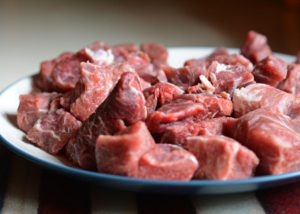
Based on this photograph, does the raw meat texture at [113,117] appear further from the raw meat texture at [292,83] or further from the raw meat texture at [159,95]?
the raw meat texture at [292,83]

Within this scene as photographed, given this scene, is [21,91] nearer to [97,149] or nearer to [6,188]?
[6,188]

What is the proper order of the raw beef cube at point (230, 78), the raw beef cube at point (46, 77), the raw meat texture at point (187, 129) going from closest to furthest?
1. the raw meat texture at point (187, 129)
2. the raw beef cube at point (230, 78)
3. the raw beef cube at point (46, 77)

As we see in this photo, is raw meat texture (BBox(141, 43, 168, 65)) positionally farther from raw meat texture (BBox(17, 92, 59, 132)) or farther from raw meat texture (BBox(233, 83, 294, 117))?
raw meat texture (BBox(233, 83, 294, 117))

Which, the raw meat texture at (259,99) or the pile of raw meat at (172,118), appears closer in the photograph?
the pile of raw meat at (172,118)

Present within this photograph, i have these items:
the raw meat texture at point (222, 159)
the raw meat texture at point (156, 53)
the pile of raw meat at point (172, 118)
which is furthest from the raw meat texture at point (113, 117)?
the raw meat texture at point (156, 53)

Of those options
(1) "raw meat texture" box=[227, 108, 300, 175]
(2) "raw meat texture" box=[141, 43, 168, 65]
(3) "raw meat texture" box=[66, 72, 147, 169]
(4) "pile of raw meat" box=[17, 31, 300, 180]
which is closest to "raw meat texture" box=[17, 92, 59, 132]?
(4) "pile of raw meat" box=[17, 31, 300, 180]

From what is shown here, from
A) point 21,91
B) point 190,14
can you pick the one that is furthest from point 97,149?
point 190,14

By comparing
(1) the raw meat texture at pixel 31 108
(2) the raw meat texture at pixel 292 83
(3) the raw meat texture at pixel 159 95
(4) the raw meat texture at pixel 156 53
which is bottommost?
(4) the raw meat texture at pixel 156 53
